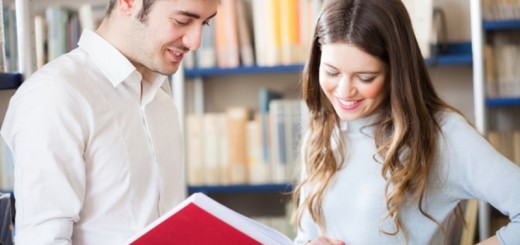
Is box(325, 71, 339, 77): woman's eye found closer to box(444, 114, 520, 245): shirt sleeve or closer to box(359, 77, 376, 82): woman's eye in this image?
box(359, 77, 376, 82): woman's eye

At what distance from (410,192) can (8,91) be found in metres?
0.81

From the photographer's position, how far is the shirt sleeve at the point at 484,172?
157 centimetres

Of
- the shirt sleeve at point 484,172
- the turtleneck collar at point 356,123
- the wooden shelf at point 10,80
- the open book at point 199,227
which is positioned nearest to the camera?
the open book at point 199,227

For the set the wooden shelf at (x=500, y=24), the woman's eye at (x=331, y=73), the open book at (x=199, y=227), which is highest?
the wooden shelf at (x=500, y=24)

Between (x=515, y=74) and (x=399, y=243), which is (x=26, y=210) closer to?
(x=399, y=243)

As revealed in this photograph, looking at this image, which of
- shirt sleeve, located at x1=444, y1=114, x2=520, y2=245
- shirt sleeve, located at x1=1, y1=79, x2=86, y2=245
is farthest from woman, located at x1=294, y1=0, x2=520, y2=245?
shirt sleeve, located at x1=1, y1=79, x2=86, y2=245

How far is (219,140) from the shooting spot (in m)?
3.36

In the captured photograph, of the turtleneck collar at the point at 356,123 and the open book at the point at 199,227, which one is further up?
the turtleneck collar at the point at 356,123

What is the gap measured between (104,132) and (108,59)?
5.8 inches

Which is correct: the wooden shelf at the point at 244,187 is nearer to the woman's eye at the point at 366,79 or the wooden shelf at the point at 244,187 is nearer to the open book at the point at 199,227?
the woman's eye at the point at 366,79

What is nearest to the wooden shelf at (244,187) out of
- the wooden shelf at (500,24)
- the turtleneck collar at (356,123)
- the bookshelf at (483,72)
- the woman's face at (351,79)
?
the bookshelf at (483,72)

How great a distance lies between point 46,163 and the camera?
4.31 feet

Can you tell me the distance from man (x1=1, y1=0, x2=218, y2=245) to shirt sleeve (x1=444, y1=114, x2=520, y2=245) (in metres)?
0.54

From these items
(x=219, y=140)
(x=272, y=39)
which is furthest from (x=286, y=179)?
(x=272, y=39)
